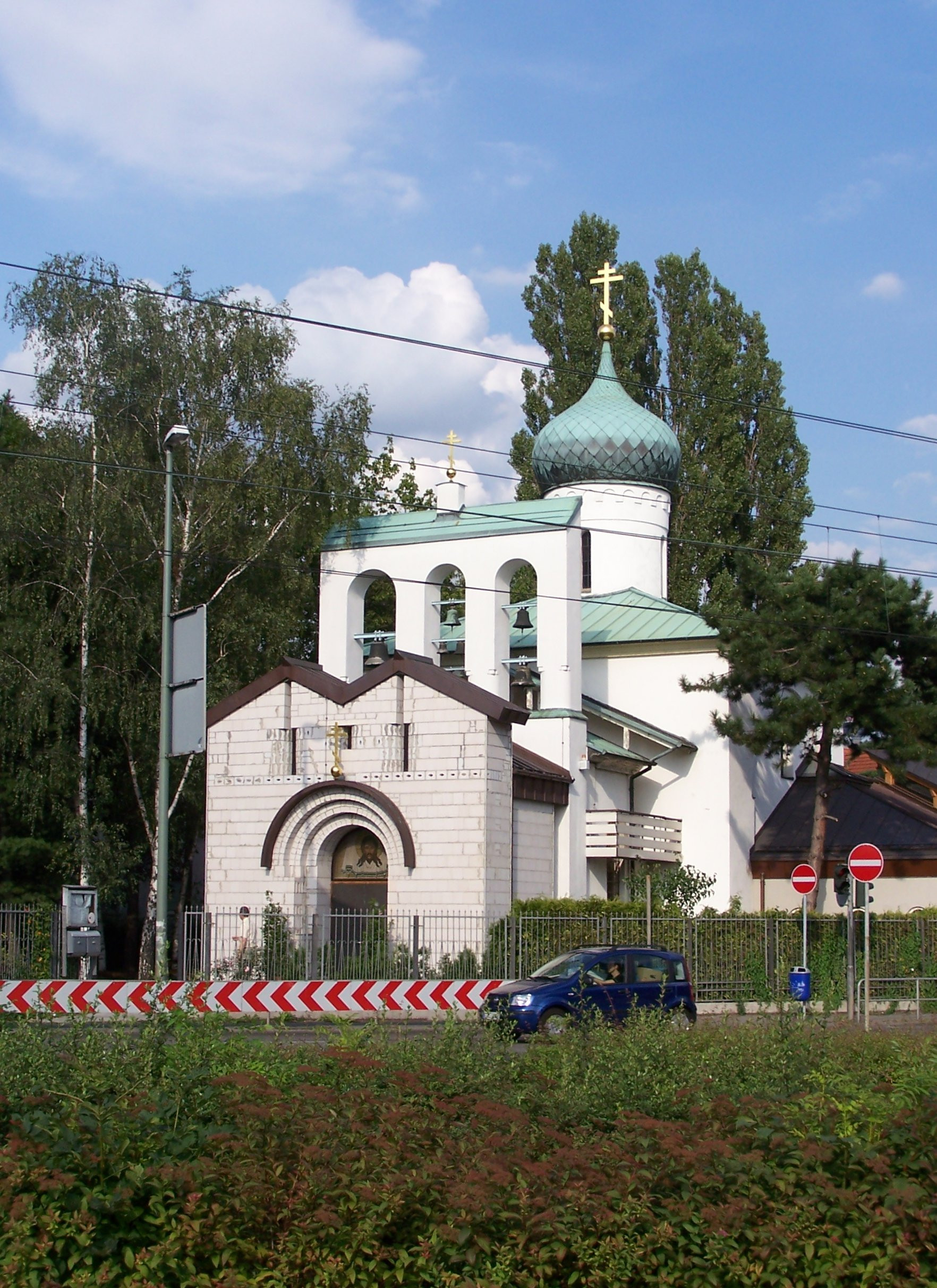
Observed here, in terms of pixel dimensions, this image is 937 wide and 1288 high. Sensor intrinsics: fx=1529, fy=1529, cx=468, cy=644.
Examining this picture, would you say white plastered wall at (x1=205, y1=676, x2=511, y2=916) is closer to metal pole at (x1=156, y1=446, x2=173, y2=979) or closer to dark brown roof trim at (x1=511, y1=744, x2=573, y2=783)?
dark brown roof trim at (x1=511, y1=744, x2=573, y2=783)

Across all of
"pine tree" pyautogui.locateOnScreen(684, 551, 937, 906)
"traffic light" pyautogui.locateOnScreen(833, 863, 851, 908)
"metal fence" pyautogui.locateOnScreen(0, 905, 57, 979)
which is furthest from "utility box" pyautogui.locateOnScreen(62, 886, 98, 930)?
"pine tree" pyautogui.locateOnScreen(684, 551, 937, 906)

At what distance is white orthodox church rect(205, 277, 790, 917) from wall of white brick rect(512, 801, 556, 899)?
0.04 metres

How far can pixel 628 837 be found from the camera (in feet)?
96.9

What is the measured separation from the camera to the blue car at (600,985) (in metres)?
18.2

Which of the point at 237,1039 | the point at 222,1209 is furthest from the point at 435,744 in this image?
the point at 222,1209

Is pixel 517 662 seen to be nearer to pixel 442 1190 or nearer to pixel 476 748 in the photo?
pixel 476 748

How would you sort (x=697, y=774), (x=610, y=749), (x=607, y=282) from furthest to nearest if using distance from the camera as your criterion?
(x=607, y=282) < (x=697, y=774) < (x=610, y=749)

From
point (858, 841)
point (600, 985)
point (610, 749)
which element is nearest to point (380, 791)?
point (610, 749)

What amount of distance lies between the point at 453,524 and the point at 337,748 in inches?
232

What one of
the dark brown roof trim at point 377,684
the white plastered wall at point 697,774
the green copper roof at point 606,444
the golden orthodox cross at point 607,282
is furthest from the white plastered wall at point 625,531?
the dark brown roof trim at point 377,684

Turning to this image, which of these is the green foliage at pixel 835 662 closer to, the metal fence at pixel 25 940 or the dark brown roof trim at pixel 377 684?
the dark brown roof trim at pixel 377 684

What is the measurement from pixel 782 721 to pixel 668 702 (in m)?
5.65

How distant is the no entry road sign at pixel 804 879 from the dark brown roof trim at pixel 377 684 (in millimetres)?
5254

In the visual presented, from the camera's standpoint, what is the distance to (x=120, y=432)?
97.3 ft
